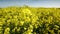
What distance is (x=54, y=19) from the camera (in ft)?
15.0

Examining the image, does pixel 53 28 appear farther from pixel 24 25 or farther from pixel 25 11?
pixel 25 11

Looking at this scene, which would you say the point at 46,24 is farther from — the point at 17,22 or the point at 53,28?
the point at 17,22

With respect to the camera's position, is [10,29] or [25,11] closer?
[10,29]

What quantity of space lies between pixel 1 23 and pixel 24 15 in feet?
1.87

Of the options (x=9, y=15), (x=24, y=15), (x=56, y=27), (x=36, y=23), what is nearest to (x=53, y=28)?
(x=56, y=27)

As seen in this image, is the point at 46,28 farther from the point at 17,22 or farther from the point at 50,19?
the point at 17,22

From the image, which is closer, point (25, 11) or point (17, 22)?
point (17, 22)

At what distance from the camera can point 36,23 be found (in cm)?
449

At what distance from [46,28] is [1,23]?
961 millimetres

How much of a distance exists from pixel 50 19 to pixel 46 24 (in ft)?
0.72

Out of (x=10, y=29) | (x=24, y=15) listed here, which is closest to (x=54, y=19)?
(x=24, y=15)

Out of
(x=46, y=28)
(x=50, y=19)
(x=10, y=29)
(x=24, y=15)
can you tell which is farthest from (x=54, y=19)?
(x=10, y=29)

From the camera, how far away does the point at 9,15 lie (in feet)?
15.7

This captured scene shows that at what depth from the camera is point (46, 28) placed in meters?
4.33
